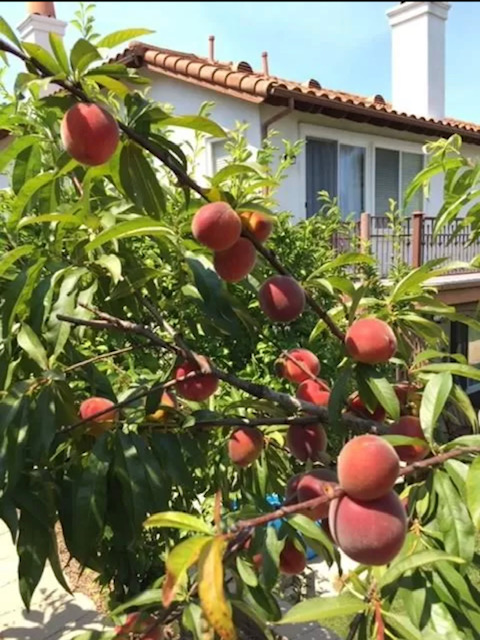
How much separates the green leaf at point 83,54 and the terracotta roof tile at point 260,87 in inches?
225

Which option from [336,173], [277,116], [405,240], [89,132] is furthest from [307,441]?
[336,173]

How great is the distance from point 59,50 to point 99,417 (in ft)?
1.98

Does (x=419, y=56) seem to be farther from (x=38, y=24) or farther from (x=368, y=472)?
(x=368, y=472)

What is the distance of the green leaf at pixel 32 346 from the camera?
1.01 metres

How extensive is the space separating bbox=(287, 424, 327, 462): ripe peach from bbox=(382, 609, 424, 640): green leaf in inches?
12.1

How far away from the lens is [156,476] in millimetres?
1014

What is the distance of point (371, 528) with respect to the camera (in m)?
0.69

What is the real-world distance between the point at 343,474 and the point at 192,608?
32 cm

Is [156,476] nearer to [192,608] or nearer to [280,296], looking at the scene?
[192,608]

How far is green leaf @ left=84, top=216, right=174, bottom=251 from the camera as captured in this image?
2.99 ft

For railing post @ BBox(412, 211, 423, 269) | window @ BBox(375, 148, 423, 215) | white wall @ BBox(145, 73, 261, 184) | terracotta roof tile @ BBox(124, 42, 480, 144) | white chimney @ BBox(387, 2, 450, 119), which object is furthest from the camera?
white chimney @ BBox(387, 2, 450, 119)

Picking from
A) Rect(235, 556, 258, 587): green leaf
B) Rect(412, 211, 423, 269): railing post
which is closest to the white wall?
Rect(412, 211, 423, 269): railing post

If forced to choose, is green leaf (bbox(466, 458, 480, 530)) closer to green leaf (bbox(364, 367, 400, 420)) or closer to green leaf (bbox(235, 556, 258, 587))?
green leaf (bbox(364, 367, 400, 420))

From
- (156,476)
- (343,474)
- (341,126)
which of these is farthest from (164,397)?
(341,126)
